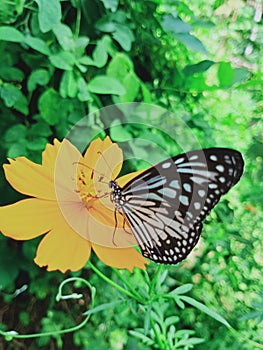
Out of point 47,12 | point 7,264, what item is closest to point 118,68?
point 47,12

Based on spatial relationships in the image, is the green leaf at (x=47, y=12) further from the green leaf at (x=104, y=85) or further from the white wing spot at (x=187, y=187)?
the white wing spot at (x=187, y=187)

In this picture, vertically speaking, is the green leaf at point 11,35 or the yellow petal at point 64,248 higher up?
the yellow petal at point 64,248

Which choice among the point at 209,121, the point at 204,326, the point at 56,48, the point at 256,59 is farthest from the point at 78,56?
the point at 256,59

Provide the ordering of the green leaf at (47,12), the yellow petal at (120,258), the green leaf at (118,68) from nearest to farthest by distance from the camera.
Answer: the yellow petal at (120,258) → the green leaf at (47,12) → the green leaf at (118,68)

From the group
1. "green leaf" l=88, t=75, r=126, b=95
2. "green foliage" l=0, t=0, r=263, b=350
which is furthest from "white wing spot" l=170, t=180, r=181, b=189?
"green leaf" l=88, t=75, r=126, b=95

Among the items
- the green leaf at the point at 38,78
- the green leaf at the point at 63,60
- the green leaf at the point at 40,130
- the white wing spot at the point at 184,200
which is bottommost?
the green leaf at the point at 40,130

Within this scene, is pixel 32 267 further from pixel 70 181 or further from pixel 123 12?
pixel 70 181

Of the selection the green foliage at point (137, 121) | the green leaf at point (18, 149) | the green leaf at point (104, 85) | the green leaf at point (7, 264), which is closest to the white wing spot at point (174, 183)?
the green foliage at point (137, 121)

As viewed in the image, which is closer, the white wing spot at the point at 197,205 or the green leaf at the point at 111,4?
the white wing spot at the point at 197,205

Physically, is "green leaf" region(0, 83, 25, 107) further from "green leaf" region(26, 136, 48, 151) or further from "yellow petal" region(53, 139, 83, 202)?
"yellow petal" region(53, 139, 83, 202)
